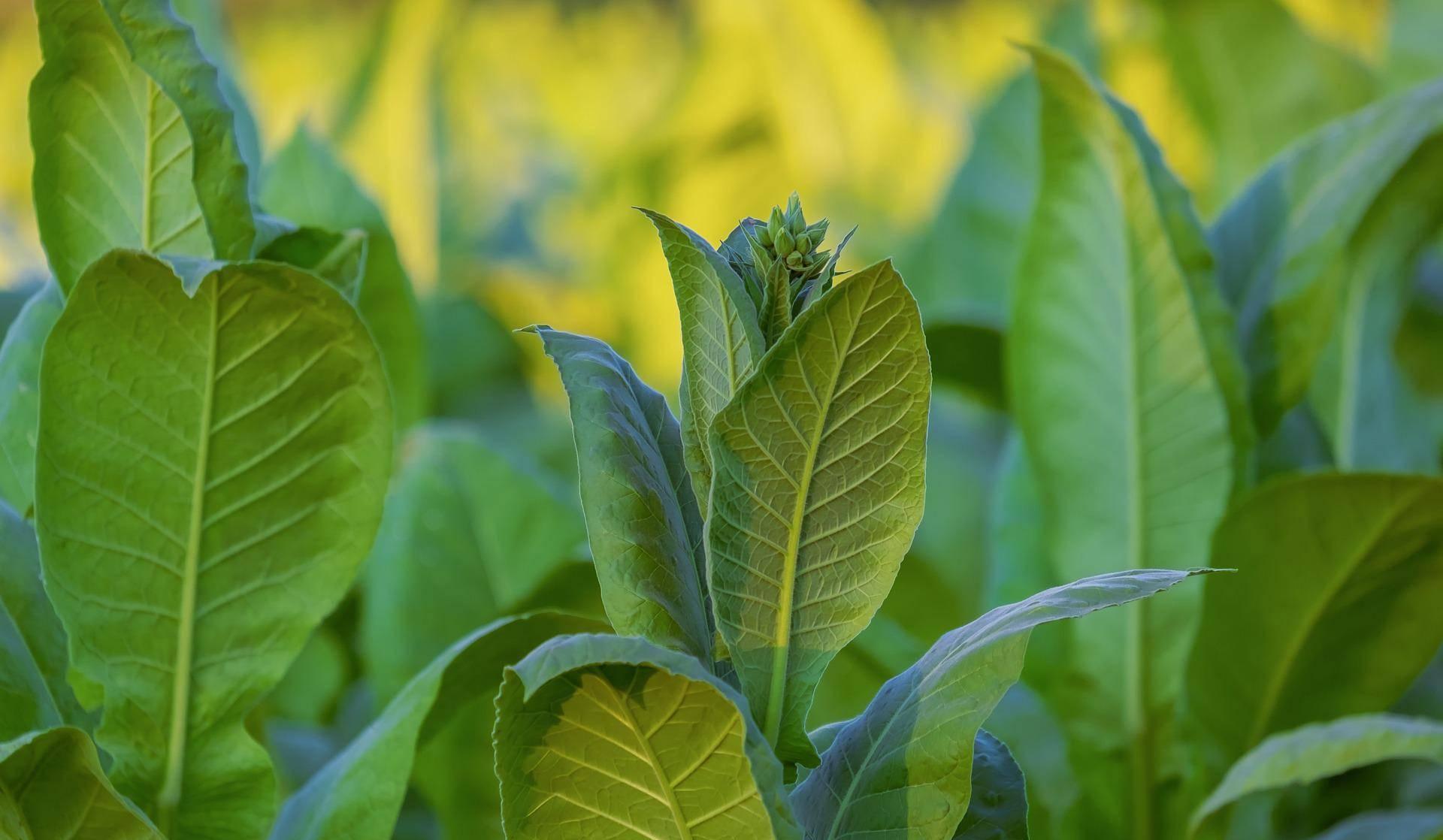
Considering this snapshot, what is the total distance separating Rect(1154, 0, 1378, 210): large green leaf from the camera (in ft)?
4.42

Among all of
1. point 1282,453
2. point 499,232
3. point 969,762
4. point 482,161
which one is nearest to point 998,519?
point 1282,453

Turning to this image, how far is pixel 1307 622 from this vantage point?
0.80 m

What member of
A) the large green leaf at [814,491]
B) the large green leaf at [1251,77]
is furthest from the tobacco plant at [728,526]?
the large green leaf at [1251,77]

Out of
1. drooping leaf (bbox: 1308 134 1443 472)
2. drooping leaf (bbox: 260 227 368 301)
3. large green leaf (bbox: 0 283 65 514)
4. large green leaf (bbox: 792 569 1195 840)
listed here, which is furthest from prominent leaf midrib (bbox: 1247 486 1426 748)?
large green leaf (bbox: 0 283 65 514)

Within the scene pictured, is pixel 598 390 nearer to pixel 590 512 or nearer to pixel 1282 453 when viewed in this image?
pixel 590 512

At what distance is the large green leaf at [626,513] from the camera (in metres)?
0.50

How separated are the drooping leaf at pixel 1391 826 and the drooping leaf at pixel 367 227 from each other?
670 millimetres

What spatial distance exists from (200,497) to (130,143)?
0.53ft

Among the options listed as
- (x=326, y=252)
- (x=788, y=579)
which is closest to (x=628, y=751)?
(x=788, y=579)

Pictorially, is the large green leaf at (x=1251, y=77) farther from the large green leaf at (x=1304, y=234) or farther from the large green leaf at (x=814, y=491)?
the large green leaf at (x=814, y=491)

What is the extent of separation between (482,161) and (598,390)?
2.93 m

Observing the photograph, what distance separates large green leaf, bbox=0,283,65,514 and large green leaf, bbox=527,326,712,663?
28cm

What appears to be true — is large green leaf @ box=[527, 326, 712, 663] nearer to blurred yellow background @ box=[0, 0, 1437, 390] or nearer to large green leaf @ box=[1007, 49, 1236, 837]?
large green leaf @ box=[1007, 49, 1236, 837]

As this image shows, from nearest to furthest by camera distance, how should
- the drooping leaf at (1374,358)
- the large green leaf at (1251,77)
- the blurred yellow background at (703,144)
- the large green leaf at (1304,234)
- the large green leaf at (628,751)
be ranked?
the large green leaf at (628,751) → the large green leaf at (1304,234) → the drooping leaf at (1374,358) → the large green leaf at (1251,77) → the blurred yellow background at (703,144)
